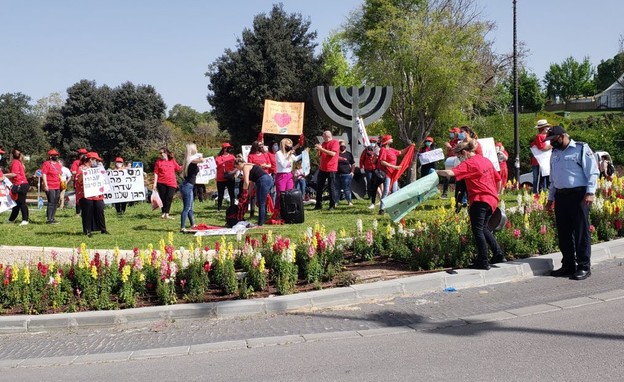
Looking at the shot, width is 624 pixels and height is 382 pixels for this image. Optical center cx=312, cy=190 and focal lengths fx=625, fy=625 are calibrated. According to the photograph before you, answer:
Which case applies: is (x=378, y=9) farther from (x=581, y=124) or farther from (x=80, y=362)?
(x=80, y=362)

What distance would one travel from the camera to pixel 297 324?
6254mm

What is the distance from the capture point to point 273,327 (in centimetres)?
620

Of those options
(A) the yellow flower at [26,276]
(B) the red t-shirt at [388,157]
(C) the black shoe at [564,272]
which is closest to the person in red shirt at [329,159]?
(B) the red t-shirt at [388,157]

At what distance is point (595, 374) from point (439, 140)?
35556 millimetres

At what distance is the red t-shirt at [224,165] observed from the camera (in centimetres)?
1430

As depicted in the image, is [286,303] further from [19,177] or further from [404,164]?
[19,177]

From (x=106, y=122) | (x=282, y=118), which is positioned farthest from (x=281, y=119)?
(x=106, y=122)

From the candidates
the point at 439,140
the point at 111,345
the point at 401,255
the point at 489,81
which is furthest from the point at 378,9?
the point at 111,345

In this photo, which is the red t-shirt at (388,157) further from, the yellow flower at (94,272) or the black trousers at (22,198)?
the black trousers at (22,198)

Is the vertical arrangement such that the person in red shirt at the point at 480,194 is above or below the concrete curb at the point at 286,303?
above

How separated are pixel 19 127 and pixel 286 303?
191 feet

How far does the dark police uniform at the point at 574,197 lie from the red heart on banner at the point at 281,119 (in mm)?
12645

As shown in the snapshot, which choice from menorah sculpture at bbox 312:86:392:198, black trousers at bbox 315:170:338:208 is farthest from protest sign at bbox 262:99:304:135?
black trousers at bbox 315:170:338:208

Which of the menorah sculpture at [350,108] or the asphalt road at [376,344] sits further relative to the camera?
the menorah sculpture at [350,108]
